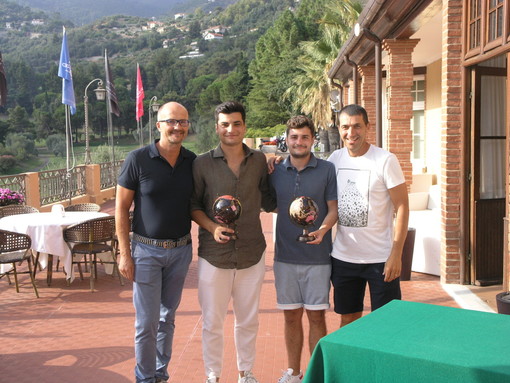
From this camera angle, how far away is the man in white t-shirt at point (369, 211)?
11.1 ft

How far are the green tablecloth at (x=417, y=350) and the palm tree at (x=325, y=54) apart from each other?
21.9 metres

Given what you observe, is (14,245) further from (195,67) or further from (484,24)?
(195,67)

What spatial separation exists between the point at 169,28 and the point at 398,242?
16857 centimetres

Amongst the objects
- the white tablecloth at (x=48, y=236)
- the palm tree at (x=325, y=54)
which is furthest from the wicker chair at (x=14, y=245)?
the palm tree at (x=325, y=54)

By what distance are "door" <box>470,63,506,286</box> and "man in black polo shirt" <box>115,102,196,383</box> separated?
12.0 ft

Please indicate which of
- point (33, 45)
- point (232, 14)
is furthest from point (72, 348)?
point (232, 14)

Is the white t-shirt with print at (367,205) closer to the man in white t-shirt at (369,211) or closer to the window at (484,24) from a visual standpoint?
the man in white t-shirt at (369,211)

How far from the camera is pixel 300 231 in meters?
3.49

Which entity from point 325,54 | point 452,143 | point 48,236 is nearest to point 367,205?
point 452,143

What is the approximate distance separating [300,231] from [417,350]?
144cm

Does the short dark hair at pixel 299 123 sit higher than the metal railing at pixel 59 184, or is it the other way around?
the short dark hair at pixel 299 123

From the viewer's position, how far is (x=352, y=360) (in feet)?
7.32

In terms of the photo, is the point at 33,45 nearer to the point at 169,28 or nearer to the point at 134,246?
the point at 169,28

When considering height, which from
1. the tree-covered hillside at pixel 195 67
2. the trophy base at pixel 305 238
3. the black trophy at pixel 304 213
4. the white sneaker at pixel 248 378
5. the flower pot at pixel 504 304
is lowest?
the white sneaker at pixel 248 378
